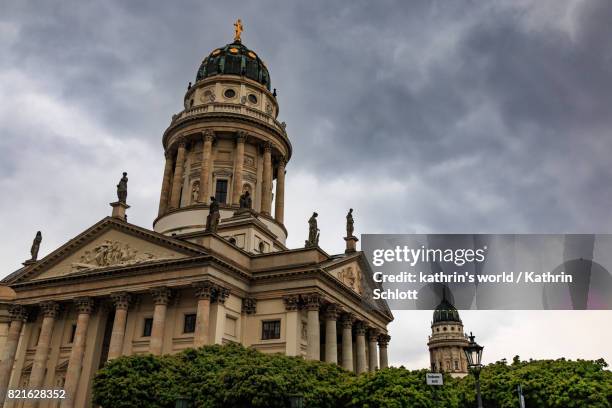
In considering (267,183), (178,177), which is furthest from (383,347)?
(178,177)

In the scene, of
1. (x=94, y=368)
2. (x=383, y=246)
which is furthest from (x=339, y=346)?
(x=94, y=368)

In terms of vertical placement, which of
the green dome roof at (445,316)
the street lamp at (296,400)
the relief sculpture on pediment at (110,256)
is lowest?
the street lamp at (296,400)

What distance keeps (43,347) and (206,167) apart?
1977 centimetres

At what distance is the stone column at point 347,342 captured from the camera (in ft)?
132

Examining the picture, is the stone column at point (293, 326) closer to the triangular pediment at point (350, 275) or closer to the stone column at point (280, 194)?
the triangular pediment at point (350, 275)

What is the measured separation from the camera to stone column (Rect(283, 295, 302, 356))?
118 ft

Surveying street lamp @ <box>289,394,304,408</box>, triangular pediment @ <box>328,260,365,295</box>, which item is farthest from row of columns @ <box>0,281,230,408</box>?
street lamp @ <box>289,394,304,408</box>

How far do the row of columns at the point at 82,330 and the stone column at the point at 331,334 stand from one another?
25.4ft

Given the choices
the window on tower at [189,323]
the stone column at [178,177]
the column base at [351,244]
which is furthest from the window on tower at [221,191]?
the window on tower at [189,323]

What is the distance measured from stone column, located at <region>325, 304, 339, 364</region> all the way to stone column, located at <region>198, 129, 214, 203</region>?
15.9 m

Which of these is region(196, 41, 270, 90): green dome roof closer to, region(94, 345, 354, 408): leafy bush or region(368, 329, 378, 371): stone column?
region(368, 329, 378, 371): stone column

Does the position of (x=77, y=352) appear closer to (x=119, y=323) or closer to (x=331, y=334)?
(x=119, y=323)

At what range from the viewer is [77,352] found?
3706cm

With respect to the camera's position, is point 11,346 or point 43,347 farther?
point 11,346
